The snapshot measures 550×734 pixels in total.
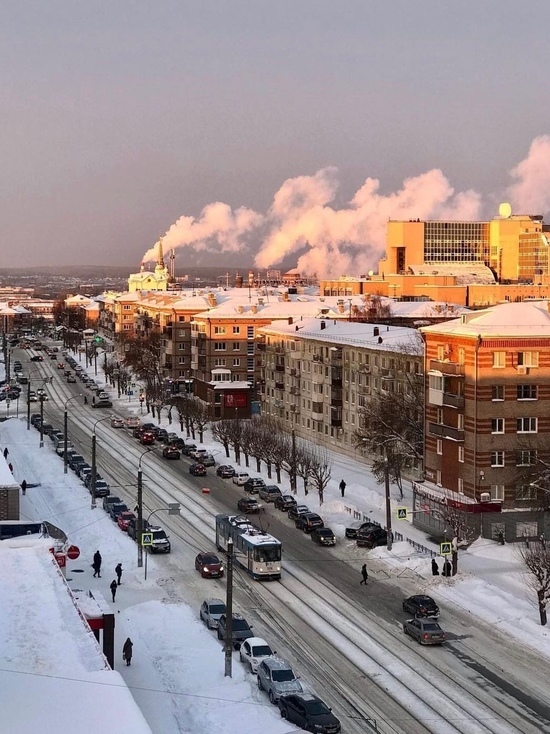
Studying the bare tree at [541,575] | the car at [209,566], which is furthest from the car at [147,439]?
the bare tree at [541,575]

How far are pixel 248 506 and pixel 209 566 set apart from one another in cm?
1280

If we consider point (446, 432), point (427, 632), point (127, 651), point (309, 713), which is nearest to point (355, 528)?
point (446, 432)

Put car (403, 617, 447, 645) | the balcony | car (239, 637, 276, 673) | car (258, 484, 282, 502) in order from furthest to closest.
→ car (258, 484, 282, 502)
the balcony
car (403, 617, 447, 645)
car (239, 637, 276, 673)

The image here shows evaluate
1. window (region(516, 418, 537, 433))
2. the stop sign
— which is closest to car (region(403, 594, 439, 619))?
the stop sign

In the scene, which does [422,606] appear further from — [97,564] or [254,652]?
[97,564]

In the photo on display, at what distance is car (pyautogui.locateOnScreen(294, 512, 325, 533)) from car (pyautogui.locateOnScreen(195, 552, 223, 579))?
25.6 ft

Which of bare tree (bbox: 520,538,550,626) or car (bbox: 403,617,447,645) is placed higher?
bare tree (bbox: 520,538,550,626)

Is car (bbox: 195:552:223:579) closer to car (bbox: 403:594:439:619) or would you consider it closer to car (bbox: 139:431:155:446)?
car (bbox: 403:594:439:619)

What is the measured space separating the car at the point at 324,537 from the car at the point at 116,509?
10.2 meters

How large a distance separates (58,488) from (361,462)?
19.3 metres

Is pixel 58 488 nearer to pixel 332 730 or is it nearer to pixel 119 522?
pixel 119 522

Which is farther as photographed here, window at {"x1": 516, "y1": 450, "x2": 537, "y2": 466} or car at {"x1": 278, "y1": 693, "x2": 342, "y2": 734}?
window at {"x1": 516, "y1": 450, "x2": 537, "y2": 466}

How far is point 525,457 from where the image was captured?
52688 mm

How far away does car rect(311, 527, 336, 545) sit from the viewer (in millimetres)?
50375
